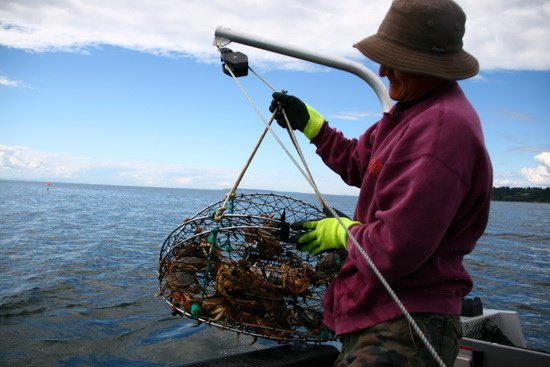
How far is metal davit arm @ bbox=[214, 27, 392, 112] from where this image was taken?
437 centimetres

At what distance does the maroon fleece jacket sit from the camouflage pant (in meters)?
0.04

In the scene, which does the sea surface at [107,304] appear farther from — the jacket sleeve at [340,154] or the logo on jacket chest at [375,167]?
the logo on jacket chest at [375,167]

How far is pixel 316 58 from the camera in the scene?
191 inches

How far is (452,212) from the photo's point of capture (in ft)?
6.45

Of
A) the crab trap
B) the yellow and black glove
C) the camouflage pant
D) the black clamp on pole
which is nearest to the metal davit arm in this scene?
the black clamp on pole

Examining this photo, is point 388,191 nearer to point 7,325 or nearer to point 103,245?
point 7,325

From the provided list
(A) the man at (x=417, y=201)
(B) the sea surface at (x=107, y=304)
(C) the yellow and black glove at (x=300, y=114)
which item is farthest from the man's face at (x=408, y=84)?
(B) the sea surface at (x=107, y=304)

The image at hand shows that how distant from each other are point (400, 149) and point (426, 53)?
46 centimetres

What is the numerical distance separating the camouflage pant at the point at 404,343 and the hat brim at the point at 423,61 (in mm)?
1102

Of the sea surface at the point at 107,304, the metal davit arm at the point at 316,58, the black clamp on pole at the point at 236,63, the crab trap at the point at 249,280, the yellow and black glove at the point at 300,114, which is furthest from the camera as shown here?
the sea surface at the point at 107,304

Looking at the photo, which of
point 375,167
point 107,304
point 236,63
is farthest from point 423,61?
point 107,304

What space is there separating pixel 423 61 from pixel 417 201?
644mm

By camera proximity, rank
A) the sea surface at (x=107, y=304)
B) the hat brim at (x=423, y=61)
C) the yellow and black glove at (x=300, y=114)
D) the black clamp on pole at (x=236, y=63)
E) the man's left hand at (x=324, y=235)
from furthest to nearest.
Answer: the sea surface at (x=107, y=304)
the black clamp on pole at (x=236, y=63)
the yellow and black glove at (x=300, y=114)
the man's left hand at (x=324, y=235)
the hat brim at (x=423, y=61)

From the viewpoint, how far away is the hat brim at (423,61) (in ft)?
6.86
